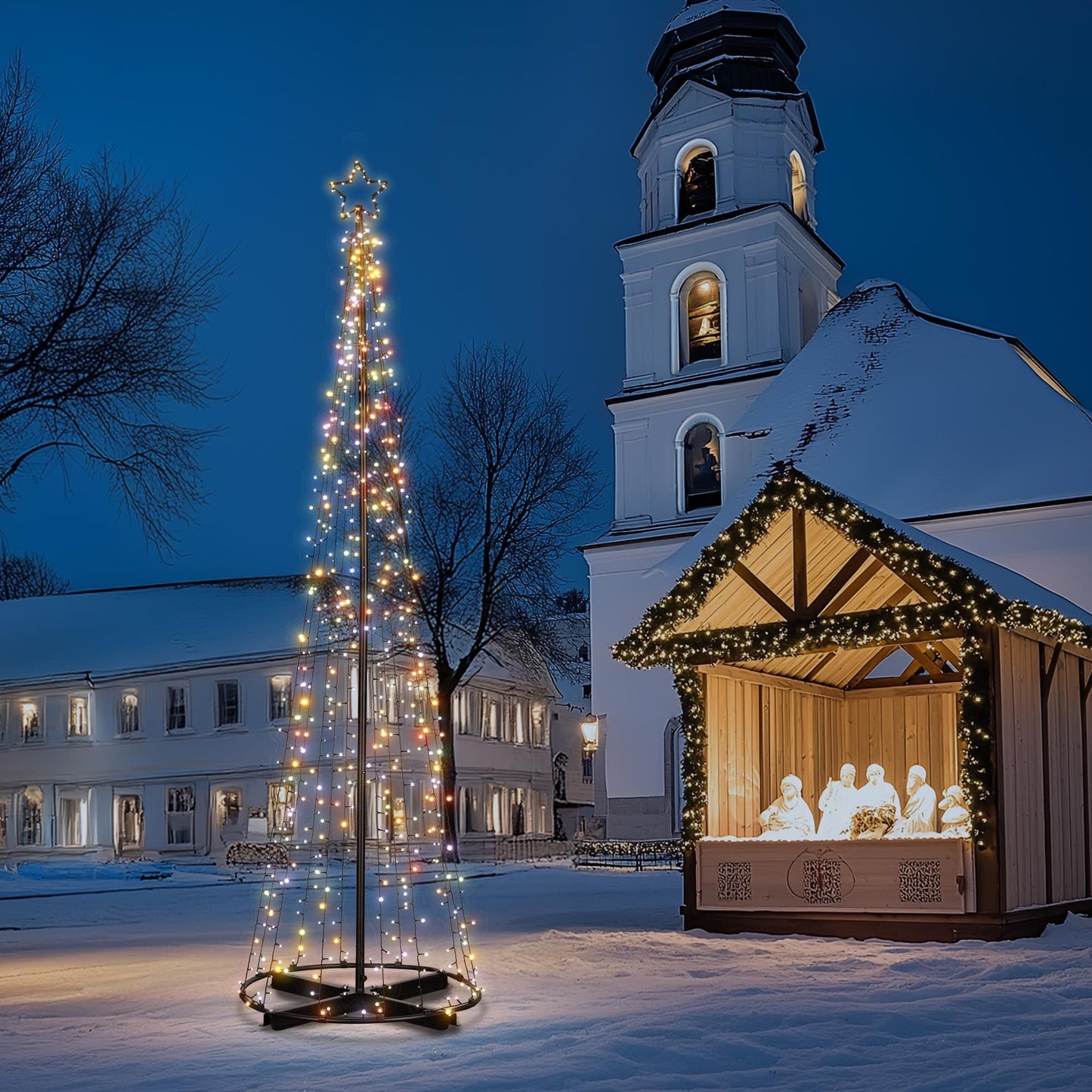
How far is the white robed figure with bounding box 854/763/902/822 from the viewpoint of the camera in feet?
55.1

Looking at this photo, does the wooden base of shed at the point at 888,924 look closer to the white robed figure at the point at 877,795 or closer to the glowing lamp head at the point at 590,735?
the white robed figure at the point at 877,795

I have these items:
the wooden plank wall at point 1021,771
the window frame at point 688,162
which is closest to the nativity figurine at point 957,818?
the wooden plank wall at point 1021,771

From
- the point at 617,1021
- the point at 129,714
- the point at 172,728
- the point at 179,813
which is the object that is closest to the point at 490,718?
the point at 172,728

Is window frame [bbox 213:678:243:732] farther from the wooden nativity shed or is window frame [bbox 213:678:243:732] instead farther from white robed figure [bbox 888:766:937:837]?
white robed figure [bbox 888:766:937:837]

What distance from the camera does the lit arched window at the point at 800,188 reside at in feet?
136

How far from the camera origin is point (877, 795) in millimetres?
16875

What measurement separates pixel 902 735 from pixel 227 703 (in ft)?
91.9

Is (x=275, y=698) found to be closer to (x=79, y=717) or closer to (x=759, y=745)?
(x=79, y=717)

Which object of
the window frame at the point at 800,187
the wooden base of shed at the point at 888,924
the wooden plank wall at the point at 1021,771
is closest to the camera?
the wooden base of shed at the point at 888,924

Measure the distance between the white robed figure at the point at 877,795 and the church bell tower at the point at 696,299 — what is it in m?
20.5

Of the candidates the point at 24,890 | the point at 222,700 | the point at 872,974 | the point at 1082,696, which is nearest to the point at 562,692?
the point at 222,700

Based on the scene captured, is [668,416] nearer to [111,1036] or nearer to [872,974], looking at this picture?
[872,974]

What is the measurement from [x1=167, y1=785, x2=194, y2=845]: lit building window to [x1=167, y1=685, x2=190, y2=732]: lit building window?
1953 mm

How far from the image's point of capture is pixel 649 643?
55.6 feet
